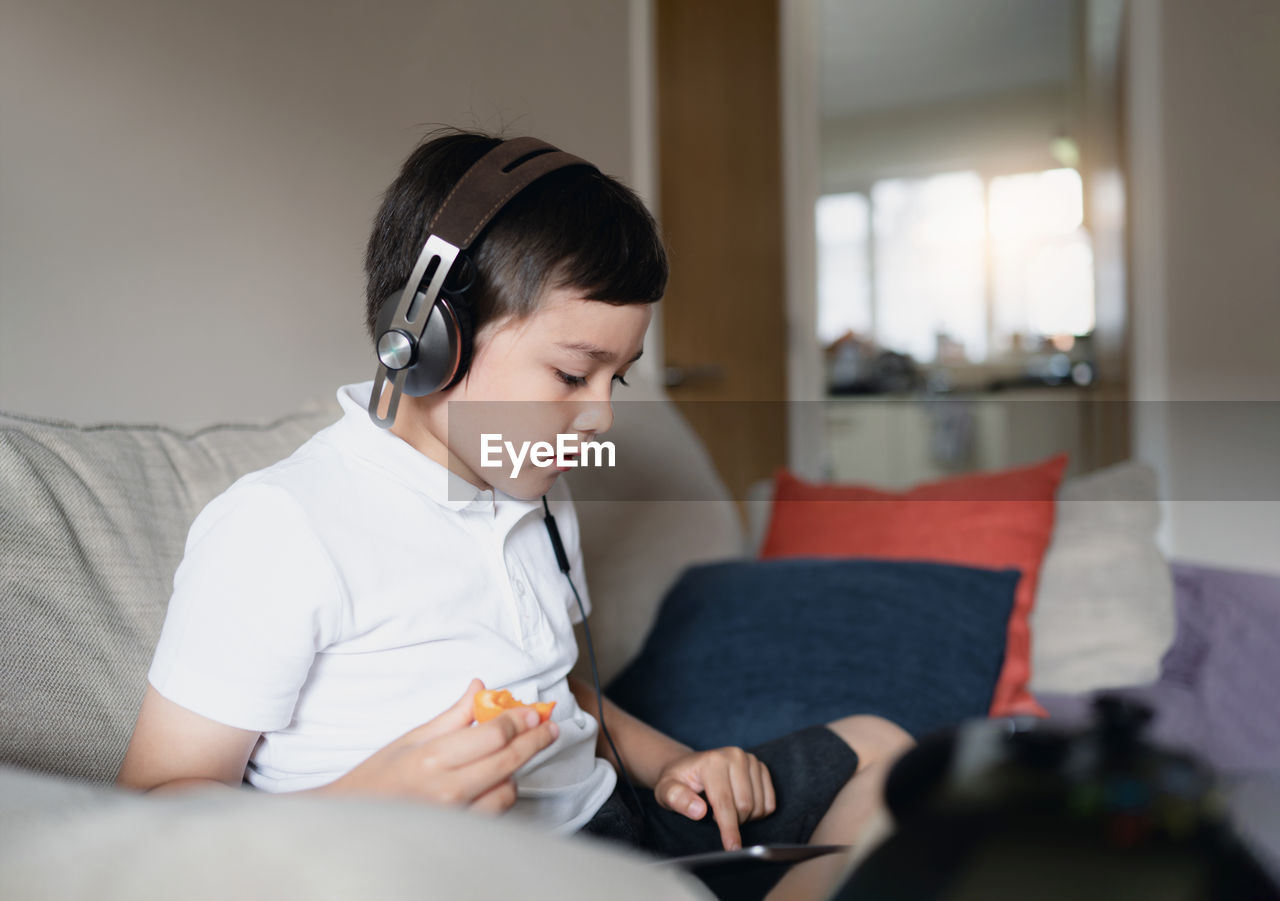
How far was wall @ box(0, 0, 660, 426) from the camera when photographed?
1022 millimetres

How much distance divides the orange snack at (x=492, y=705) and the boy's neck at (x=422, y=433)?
24 centimetres

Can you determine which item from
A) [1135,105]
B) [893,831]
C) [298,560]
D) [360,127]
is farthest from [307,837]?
[1135,105]

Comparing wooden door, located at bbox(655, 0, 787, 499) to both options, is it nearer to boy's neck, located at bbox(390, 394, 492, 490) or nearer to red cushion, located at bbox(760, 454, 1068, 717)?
red cushion, located at bbox(760, 454, 1068, 717)

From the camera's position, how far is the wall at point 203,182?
1.02 meters

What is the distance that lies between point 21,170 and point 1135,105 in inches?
110

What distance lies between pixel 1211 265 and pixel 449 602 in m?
2.68

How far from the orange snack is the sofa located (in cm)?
16

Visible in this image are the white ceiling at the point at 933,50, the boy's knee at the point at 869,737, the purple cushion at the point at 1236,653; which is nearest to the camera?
the boy's knee at the point at 869,737

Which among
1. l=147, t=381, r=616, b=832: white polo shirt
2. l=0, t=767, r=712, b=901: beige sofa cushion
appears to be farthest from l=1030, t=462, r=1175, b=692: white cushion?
l=0, t=767, r=712, b=901: beige sofa cushion

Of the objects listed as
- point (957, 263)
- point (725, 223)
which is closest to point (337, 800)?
point (725, 223)

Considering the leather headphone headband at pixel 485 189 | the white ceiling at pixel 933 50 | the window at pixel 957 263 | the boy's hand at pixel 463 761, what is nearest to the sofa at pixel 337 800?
the boy's hand at pixel 463 761

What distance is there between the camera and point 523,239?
2.34ft

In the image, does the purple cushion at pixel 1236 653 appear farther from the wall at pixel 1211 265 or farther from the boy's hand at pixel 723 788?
the wall at pixel 1211 265

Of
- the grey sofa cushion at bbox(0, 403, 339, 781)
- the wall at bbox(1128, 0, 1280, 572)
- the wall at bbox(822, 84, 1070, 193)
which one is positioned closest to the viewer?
the grey sofa cushion at bbox(0, 403, 339, 781)
